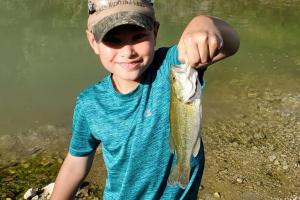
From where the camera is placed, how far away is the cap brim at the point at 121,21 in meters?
2.47

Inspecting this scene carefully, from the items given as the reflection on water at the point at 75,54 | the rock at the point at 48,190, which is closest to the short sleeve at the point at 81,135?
the rock at the point at 48,190

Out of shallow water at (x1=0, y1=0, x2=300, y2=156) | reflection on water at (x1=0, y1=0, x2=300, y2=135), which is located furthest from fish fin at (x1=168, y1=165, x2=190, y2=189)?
reflection on water at (x1=0, y1=0, x2=300, y2=135)

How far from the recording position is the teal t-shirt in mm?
2709

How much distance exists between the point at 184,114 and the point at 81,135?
102 centimetres

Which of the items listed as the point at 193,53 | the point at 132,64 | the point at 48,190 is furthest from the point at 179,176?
the point at 48,190

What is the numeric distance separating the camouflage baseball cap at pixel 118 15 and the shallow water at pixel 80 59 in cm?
476

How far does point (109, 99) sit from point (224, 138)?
4.01 metres

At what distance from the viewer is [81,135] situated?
9.82 feet

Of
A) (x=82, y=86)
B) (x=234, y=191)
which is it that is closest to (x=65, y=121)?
(x=82, y=86)

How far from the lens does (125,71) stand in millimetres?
2578

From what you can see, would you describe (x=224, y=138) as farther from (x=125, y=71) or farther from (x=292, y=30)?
(x=292, y=30)

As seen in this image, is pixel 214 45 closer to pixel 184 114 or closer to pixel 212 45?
pixel 212 45

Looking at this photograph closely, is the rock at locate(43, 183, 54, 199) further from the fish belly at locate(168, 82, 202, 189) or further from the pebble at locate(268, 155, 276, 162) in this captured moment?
Result: the fish belly at locate(168, 82, 202, 189)

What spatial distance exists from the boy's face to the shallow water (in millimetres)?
4747
